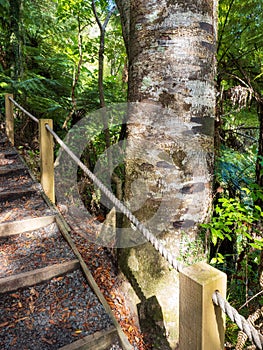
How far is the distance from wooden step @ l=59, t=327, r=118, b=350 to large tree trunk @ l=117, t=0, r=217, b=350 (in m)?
0.40

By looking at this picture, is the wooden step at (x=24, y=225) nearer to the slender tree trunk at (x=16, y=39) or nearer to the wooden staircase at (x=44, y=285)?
the wooden staircase at (x=44, y=285)

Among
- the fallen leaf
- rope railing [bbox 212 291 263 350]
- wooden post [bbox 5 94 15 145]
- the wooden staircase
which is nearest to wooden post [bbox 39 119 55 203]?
the wooden staircase

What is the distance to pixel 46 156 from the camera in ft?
9.86

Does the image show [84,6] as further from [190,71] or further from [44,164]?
[190,71]

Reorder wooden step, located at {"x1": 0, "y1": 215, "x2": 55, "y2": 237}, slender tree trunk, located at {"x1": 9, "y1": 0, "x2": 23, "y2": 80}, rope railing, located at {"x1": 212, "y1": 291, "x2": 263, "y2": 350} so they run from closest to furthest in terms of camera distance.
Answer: rope railing, located at {"x1": 212, "y1": 291, "x2": 263, "y2": 350} → wooden step, located at {"x1": 0, "y1": 215, "x2": 55, "y2": 237} → slender tree trunk, located at {"x1": 9, "y1": 0, "x2": 23, "y2": 80}

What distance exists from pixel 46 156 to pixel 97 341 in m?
2.05

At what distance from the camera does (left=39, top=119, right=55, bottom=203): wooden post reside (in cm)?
297

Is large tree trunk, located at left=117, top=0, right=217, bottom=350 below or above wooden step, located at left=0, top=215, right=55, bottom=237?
above

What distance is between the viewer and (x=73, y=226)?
3.47 metres

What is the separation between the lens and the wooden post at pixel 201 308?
90 cm

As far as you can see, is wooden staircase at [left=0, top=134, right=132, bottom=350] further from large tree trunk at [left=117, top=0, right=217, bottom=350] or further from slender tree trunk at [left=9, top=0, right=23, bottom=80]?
slender tree trunk at [left=9, top=0, right=23, bottom=80]

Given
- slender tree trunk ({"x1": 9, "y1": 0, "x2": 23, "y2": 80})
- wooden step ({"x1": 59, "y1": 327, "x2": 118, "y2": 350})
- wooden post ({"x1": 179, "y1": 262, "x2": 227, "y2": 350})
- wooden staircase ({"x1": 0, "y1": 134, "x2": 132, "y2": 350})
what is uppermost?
slender tree trunk ({"x1": 9, "y1": 0, "x2": 23, "y2": 80})

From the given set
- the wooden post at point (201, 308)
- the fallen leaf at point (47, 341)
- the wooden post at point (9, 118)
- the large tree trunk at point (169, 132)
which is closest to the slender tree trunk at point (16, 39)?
the wooden post at point (9, 118)

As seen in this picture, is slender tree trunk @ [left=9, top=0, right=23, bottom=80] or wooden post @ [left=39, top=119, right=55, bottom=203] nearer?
wooden post @ [left=39, top=119, right=55, bottom=203]
